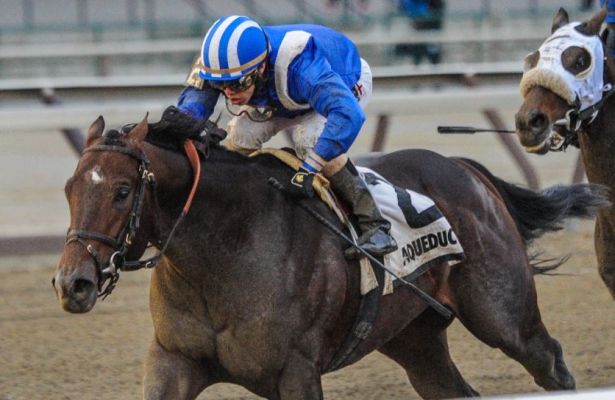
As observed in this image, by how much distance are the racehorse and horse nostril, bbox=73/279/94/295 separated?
192cm

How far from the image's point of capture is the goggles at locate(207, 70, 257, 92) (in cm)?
454

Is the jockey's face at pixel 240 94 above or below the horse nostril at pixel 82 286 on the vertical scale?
above

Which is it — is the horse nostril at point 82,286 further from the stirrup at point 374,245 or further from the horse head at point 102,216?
the stirrup at point 374,245

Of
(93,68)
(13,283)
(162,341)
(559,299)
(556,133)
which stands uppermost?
(556,133)

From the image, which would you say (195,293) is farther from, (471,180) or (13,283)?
(13,283)

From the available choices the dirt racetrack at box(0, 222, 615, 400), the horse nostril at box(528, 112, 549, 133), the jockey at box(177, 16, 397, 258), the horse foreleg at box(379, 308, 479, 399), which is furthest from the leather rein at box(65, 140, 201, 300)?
the dirt racetrack at box(0, 222, 615, 400)

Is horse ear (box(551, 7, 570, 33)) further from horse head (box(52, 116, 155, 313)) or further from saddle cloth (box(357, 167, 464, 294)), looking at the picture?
horse head (box(52, 116, 155, 313))

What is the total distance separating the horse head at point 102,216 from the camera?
3.97 meters

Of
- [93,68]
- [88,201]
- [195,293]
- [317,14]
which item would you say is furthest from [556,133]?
[317,14]

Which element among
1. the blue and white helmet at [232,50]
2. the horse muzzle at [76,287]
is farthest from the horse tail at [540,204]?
the horse muzzle at [76,287]

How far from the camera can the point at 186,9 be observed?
2006 cm

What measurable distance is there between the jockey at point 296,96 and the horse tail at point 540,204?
2.97 feet

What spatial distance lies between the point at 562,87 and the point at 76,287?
2.21 m

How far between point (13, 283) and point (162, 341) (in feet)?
14.6
